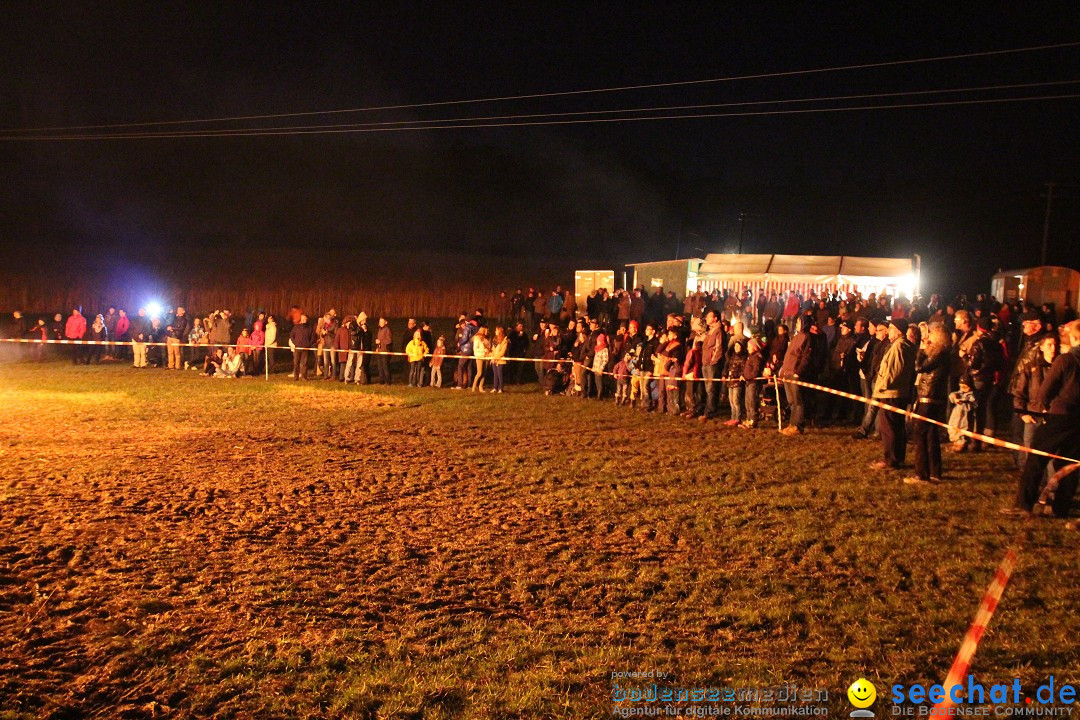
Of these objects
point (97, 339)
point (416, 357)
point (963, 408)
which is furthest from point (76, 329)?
point (963, 408)

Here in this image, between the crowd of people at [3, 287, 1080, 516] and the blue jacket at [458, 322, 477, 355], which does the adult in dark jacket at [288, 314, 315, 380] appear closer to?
the crowd of people at [3, 287, 1080, 516]

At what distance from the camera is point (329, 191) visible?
67375 mm

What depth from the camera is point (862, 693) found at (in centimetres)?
463

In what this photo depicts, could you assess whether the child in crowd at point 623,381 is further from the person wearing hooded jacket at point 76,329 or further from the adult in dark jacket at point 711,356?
the person wearing hooded jacket at point 76,329

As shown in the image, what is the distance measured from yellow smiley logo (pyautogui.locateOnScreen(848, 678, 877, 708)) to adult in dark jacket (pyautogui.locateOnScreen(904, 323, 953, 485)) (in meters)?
5.91

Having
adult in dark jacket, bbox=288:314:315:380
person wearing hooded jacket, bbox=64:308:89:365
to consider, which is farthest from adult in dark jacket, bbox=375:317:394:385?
person wearing hooded jacket, bbox=64:308:89:365

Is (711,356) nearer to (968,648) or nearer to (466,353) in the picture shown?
(466,353)

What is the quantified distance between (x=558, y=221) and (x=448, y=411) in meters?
58.3

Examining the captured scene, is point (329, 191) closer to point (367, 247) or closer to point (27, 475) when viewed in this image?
point (367, 247)

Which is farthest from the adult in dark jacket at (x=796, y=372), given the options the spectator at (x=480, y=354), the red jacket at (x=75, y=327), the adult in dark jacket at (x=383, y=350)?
the red jacket at (x=75, y=327)

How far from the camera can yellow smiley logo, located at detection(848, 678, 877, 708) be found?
4566 millimetres

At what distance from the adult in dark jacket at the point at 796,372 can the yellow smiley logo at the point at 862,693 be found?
30.7ft

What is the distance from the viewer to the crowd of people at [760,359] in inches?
386

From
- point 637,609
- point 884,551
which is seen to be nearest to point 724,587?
point 637,609
